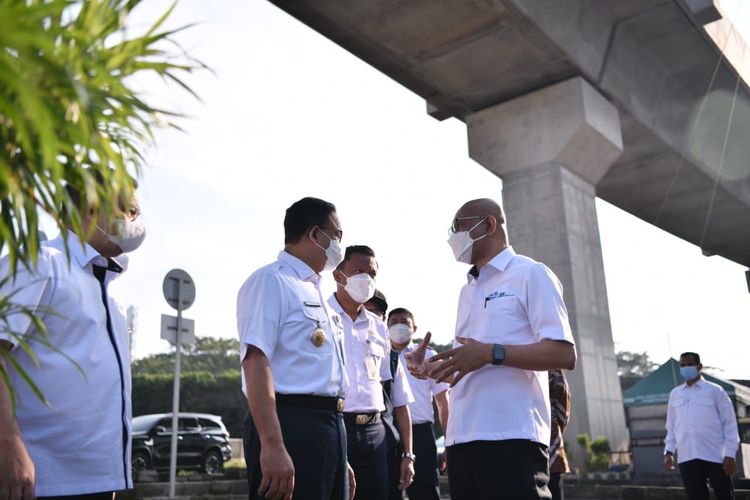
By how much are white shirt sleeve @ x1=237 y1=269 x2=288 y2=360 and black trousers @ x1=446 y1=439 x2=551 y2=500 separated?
99 centimetres

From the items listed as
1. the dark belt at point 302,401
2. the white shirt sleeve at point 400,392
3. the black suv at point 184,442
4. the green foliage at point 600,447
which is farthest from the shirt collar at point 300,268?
the black suv at point 184,442

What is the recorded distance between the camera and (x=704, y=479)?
27.3 feet

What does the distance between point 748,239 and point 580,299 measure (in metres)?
14.9

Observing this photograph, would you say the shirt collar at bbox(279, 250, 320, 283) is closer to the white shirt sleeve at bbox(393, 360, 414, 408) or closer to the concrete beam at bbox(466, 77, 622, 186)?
the white shirt sleeve at bbox(393, 360, 414, 408)

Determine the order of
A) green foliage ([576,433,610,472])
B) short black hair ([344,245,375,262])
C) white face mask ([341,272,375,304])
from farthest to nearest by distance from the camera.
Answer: green foliage ([576,433,610,472]), short black hair ([344,245,375,262]), white face mask ([341,272,375,304])

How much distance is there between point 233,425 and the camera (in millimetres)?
38094

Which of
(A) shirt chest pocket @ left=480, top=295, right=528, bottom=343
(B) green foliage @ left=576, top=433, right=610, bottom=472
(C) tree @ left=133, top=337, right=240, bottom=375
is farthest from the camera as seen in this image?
(C) tree @ left=133, top=337, right=240, bottom=375

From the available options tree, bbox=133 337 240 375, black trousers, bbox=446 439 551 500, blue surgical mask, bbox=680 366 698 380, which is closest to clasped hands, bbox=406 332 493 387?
black trousers, bbox=446 439 551 500

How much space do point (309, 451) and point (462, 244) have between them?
4.37 feet

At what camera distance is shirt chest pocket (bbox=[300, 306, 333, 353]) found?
3.31 meters

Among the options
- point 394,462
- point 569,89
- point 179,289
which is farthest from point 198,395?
point 394,462

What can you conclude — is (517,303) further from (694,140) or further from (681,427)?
(694,140)

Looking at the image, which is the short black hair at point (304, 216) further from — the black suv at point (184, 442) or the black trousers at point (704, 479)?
the black suv at point (184, 442)

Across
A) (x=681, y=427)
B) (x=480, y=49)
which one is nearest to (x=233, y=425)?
(x=480, y=49)
